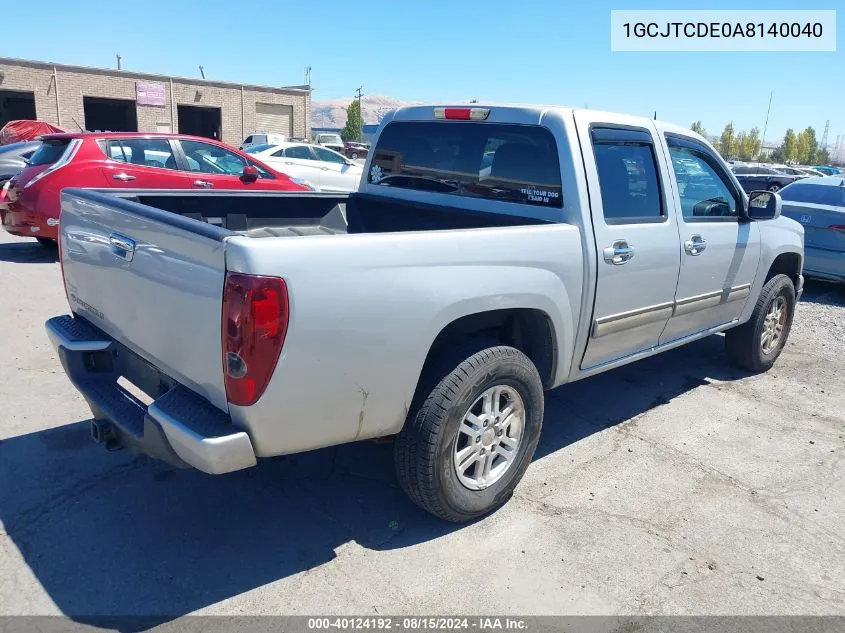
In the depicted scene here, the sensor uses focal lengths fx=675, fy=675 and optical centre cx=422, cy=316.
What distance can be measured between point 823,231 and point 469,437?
7.43 m

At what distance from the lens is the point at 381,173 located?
4.72 meters

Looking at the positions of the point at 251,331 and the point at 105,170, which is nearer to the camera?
the point at 251,331

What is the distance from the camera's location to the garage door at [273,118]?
41881 millimetres

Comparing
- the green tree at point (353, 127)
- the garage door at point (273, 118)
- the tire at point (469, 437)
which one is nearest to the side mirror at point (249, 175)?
the tire at point (469, 437)

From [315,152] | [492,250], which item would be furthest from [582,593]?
[315,152]

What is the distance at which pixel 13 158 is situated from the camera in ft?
42.9

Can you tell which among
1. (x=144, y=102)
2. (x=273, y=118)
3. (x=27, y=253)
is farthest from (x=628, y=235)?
(x=273, y=118)

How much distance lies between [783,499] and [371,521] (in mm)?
2298

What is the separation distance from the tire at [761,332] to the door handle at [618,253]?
226cm

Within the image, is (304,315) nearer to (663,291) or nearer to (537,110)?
(537,110)

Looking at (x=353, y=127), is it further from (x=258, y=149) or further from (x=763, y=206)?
(x=763, y=206)

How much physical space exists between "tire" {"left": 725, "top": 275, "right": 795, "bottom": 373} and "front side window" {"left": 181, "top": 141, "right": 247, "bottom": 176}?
683 cm

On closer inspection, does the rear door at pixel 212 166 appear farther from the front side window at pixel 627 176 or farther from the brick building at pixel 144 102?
the brick building at pixel 144 102

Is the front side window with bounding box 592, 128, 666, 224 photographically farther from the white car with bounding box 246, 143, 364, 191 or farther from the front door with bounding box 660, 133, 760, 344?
the white car with bounding box 246, 143, 364, 191
